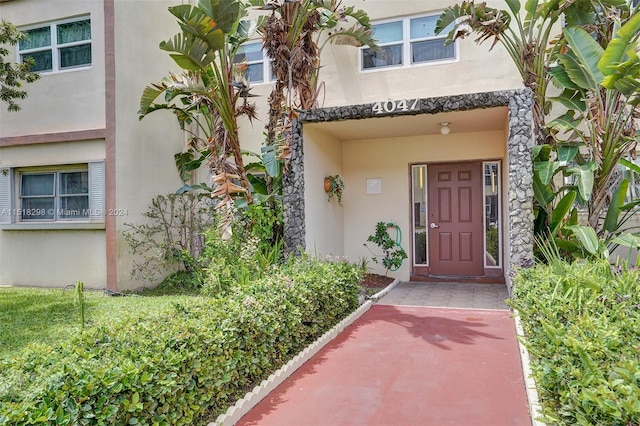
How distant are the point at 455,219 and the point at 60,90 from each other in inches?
375

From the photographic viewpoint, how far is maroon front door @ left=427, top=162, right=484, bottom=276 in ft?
32.6

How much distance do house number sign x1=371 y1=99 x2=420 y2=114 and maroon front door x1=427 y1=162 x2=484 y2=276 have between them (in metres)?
2.89

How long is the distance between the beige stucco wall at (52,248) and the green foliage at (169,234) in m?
0.75

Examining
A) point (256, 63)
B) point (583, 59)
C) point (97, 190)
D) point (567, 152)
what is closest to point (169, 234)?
point (97, 190)

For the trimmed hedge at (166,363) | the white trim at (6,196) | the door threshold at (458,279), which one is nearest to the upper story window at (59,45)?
the white trim at (6,196)

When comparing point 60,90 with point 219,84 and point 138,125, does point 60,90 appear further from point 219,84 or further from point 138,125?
point 219,84

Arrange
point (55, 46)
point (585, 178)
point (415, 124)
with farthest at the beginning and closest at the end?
point (55, 46), point (415, 124), point (585, 178)

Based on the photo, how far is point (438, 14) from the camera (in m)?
10.0

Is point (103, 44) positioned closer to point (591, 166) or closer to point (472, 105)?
point (472, 105)

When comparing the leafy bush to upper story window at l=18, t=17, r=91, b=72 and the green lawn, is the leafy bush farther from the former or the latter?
upper story window at l=18, t=17, r=91, b=72

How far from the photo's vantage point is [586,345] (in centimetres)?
292

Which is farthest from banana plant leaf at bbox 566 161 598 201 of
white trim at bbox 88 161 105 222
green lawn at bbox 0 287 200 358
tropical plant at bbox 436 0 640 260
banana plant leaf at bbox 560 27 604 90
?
white trim at bbox 88 161 105 222

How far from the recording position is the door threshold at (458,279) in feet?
31.8

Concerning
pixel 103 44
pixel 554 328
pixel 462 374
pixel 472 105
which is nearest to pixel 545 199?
pixel 472 105
